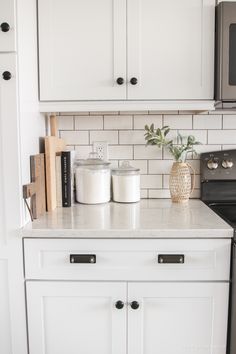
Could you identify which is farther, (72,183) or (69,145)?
(69,145)

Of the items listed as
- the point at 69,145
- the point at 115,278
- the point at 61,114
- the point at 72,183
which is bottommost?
the point at 115,278

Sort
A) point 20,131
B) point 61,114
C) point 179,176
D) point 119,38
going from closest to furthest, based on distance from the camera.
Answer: point 20,131 < point 119,38 < point 179,176 < point 61,114

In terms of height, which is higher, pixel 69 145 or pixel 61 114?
pixel 61 114

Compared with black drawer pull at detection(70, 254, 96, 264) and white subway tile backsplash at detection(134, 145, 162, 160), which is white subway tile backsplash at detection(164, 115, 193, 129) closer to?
white subway tile backsplash at detection(134, 145, 162, 160)

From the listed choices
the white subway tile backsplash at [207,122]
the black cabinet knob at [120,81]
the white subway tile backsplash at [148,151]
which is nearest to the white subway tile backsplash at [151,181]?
the white subway tile backsplash at [148,151]

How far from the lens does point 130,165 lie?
1.84 metres

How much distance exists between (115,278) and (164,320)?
260 millimetres

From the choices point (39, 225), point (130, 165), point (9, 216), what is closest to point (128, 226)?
point (39, 225)

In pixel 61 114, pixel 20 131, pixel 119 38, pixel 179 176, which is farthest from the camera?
pixel 61 114

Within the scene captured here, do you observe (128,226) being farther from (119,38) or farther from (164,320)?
(119,38)

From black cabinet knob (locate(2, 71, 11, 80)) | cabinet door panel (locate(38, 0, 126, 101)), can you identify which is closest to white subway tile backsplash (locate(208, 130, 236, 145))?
cabinet door panel (locate(38, 0, 126, 101))

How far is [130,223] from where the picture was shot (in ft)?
4.40

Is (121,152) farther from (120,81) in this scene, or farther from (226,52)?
(226,52)

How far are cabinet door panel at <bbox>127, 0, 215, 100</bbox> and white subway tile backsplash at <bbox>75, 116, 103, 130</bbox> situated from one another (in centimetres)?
36
